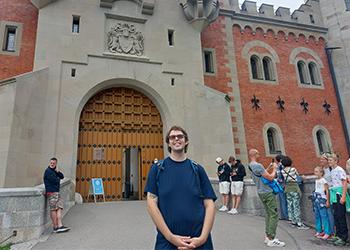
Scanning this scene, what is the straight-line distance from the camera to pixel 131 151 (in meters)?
16.6

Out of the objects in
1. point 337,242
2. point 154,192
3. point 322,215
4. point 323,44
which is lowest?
point 337,242

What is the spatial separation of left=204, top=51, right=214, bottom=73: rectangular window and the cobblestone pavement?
840 centimetres

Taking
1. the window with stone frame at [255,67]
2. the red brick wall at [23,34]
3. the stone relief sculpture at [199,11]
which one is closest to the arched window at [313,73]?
the window with stone frame at [255,67]

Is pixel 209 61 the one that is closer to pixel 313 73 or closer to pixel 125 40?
pixel 125 40

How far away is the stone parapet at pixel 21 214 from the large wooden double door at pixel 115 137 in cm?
446

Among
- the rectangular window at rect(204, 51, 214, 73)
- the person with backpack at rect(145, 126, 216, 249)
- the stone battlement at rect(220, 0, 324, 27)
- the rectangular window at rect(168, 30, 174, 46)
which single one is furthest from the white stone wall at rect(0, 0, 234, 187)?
the person with backpack at rect(145, 126, 216, 249)

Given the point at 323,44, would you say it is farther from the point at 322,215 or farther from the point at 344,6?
the point at 322,215

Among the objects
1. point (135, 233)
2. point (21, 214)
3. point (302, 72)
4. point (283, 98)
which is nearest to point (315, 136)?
point (283, 98)

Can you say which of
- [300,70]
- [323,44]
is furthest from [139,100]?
[323,44]

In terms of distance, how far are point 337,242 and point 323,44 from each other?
15.8m

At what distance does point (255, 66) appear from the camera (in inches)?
587

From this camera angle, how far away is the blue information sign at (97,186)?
9172mm

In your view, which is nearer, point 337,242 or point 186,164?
point 186,164

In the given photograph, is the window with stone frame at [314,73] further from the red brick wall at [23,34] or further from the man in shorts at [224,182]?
the red brick wall at [23,34]
